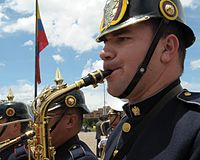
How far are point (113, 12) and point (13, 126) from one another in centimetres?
473

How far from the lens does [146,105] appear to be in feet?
8.54

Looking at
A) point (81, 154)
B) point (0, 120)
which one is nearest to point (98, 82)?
point (81, 154)

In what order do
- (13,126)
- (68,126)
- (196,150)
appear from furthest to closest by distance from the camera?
(13,126)
(68,126)
(196,150)

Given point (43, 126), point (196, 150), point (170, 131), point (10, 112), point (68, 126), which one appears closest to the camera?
point (196, 150)

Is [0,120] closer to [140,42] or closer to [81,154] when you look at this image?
[81,154]

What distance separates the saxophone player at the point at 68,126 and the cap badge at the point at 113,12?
2.07m

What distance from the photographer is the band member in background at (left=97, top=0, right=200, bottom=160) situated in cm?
241

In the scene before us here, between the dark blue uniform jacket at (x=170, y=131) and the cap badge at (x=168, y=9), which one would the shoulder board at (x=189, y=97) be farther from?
the cap badge at (x=168, y=9)

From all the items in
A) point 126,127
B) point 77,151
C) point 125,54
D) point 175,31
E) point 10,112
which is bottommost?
point 10,112

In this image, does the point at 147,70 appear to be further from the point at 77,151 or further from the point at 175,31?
the point at 77,151

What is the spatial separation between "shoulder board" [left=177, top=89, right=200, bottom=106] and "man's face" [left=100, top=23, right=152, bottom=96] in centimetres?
37

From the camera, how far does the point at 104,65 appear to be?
2.64 m

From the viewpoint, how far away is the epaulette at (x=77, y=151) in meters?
4.51

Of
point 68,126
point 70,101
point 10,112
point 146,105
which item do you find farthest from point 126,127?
point 10,112
